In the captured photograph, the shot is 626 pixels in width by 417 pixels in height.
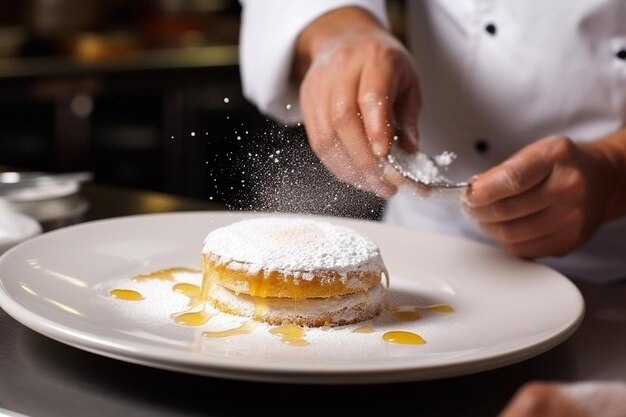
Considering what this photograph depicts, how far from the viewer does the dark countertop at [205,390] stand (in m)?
0.72

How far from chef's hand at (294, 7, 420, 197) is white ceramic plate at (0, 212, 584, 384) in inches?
5.5

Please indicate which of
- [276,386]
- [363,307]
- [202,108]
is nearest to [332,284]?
[363,307]

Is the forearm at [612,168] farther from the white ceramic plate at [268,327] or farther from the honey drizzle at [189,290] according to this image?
the honey drizzle at [189,290]

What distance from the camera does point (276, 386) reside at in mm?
773

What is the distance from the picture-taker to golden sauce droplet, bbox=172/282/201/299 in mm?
987

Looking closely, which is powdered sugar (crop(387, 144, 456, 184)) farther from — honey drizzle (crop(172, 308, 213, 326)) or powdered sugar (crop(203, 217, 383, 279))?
honey drizzle (crop(172, 308, 213, 326))

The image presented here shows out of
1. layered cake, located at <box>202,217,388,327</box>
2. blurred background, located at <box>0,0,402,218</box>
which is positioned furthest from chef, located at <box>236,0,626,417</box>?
blurred background, located at <box>0,0,402,218</box>

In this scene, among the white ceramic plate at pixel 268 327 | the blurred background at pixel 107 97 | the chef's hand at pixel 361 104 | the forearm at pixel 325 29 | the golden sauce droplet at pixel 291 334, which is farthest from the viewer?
the blurred background at pixel 107 97

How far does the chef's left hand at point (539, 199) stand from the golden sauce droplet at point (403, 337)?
231 millimetres

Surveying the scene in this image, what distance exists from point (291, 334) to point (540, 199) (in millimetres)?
404

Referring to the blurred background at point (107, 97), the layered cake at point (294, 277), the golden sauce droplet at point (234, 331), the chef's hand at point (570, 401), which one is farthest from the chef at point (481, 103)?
the blurred background at point (107, 97)

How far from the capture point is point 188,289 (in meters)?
1.00

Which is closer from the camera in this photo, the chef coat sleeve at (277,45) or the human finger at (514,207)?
the human finger at (514,207)

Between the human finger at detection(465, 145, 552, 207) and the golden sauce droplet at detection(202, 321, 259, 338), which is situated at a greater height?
the human finger at detection(465, 145, 552, 207)
